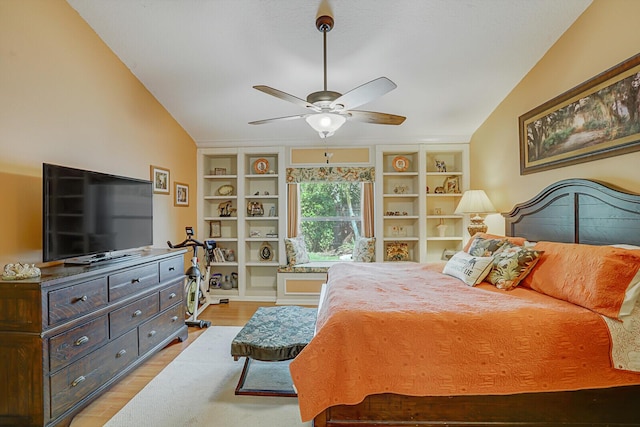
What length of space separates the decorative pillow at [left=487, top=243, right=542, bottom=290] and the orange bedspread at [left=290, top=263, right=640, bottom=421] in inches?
21.7

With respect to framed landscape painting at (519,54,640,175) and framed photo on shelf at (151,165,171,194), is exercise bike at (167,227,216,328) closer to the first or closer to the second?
framed photo on shelf at (151,165,171,194)

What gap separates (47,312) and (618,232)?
3614mm

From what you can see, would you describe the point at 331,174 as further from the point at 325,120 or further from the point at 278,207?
the point at 325,120

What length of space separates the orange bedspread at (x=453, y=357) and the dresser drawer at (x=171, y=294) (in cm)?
183

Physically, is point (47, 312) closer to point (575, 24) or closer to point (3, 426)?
point (3, 426)

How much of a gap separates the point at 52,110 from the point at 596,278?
381 centimetres

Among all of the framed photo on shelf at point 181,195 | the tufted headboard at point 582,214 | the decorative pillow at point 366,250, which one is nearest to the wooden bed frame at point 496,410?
the tufted headboard at point 582,214

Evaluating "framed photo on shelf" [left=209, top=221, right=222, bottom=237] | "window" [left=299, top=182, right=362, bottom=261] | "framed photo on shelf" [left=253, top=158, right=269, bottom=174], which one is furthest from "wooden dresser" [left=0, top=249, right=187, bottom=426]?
"window" [left=299, top=182, right=362, bottom=261]

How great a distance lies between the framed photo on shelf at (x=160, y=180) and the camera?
3.53 meters

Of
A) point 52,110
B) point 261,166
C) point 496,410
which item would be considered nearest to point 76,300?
point 52,110

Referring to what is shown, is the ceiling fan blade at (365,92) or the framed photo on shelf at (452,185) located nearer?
the ceiling fan blade at (365,92)

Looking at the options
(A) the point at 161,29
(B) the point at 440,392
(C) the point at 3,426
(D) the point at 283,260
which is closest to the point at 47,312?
(C) the point at 3,426

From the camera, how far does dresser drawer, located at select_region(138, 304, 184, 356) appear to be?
2539 millimetres

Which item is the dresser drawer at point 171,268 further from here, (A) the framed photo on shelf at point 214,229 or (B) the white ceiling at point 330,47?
(B) the white ceiling at point 330,47
